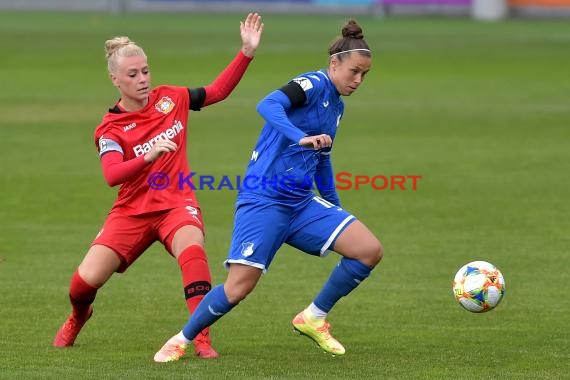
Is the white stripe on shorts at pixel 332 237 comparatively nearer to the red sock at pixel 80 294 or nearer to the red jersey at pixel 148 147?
the red jersey at pixel 148 147

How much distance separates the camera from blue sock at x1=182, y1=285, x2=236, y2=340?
27.0ft

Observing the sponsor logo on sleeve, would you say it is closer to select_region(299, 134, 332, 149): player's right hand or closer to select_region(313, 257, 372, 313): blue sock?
select_region(299, 134, 332, 149): player's right hand

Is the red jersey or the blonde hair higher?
the blonde hair

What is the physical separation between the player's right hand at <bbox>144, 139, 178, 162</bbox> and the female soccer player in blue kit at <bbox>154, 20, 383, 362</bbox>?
26.5 inches

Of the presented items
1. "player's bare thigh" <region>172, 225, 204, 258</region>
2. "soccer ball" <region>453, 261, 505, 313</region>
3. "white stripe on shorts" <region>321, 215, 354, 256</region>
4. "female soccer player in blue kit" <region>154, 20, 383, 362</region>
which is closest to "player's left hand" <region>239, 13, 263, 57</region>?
"female soccer player in blue kit" <region>154, 20, 383, 362</region>

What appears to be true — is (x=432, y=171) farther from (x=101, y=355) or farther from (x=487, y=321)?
(x=101, y=355)

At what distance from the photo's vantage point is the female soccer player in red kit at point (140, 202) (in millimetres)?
8609

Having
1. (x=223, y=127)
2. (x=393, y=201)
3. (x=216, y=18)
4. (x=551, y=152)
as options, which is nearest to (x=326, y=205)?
(x=393, y=201)

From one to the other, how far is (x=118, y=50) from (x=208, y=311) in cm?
189

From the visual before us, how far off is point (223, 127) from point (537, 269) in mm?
12867

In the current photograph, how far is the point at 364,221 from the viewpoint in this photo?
15086 mm

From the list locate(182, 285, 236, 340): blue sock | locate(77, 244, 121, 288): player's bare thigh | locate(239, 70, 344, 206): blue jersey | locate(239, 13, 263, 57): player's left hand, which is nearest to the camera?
locate(182, 285, 236, 340): blue sock

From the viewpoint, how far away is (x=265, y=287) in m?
11.5

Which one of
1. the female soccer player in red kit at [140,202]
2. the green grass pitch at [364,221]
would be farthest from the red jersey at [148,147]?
the green grass pitch at [364,221]
